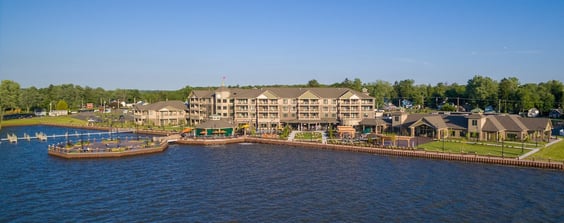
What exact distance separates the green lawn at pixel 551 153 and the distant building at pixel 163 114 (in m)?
75.9

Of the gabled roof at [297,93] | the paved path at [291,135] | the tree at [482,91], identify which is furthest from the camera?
the tree at [482,91]

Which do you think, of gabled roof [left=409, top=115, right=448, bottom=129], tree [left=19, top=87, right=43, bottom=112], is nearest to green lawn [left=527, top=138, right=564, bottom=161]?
gabled roof [left=409, top=115, right=448, bottom=129]

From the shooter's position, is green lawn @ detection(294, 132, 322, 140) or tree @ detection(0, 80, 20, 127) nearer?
green lawn @ detection(294, 132, 322, 140)

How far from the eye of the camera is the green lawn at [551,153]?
167 feet

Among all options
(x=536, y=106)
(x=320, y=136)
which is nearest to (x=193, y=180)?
(x=320, y=136)

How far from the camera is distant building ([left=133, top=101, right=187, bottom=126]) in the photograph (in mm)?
101438

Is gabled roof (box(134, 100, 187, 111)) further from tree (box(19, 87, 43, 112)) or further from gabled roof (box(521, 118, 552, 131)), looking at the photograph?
gabled roof (box(521, 118, 552, 131))

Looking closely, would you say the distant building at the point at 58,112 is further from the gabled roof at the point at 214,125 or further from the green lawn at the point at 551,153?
the green lawn at the point at 551,153

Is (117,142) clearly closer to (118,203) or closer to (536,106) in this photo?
(118,203)

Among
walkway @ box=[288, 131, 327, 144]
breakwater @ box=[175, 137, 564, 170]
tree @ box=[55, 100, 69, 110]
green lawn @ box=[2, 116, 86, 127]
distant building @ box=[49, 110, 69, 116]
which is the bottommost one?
breakwater @ box=[175, 137, 564, 170]

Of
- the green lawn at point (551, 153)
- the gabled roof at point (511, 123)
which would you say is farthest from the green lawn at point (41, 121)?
the green lawn at point (551, 153)

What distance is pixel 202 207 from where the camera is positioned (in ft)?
114

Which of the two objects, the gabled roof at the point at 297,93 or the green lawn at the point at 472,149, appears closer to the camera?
the green lawn at the point at 472,149

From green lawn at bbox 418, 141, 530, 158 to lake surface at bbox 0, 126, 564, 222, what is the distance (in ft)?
18.4
